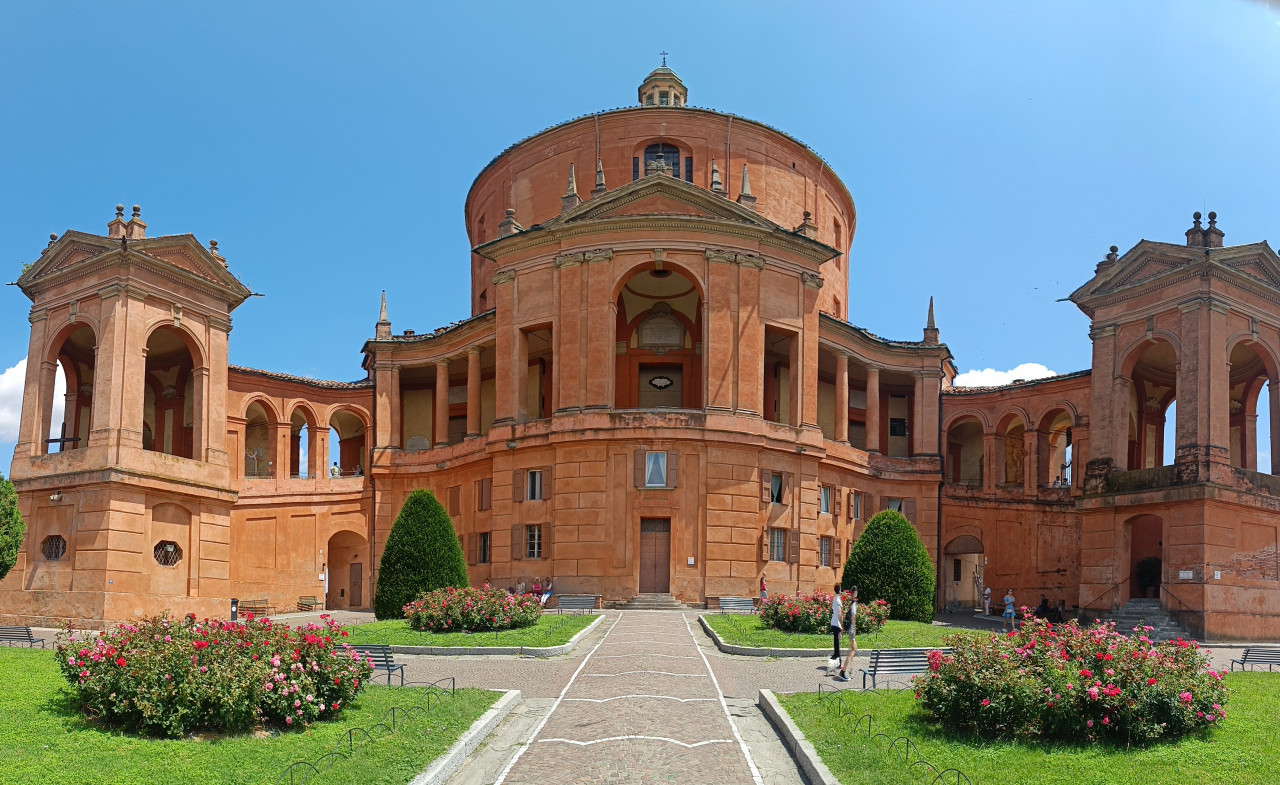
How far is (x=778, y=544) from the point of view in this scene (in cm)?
4262

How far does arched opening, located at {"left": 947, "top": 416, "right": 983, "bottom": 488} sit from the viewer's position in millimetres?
61406

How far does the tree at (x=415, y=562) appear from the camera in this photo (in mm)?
31125

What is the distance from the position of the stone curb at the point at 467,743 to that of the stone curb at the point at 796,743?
167 inches

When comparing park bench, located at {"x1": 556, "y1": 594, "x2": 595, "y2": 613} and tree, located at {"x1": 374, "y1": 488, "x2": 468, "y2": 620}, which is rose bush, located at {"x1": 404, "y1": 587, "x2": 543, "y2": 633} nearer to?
tree, located at {"x1": 374, "y1": 488, "x2": 468, "y2": 620}

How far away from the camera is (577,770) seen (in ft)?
42.7

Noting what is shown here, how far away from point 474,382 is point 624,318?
316 inches

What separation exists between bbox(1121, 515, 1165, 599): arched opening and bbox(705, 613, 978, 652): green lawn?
45.0 feet

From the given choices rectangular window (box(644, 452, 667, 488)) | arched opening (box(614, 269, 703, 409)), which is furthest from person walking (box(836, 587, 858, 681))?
arched opening (box(614, 269, 703, 409))

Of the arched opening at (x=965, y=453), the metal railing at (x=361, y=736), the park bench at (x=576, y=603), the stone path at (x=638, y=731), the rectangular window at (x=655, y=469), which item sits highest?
the arched opening at (x=965, y=453)

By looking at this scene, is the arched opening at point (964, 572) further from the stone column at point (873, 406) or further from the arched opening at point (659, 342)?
the arched opening at point (659, 342)

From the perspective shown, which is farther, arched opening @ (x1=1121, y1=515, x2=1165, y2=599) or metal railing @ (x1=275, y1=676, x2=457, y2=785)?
arched opening @ (x1=1121, y1=515, x2=1165, y2=599)

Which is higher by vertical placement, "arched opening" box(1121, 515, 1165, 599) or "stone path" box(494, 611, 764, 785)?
"arched opening" box(1121, 515, 1165, 599)

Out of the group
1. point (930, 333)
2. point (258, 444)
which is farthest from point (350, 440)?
point (930, 333)

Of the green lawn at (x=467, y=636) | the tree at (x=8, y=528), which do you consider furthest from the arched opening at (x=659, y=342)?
the tree at (x=8, y=528)
